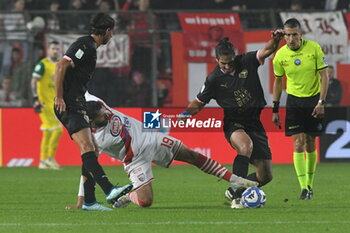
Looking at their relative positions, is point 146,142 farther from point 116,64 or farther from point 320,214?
point 116,64

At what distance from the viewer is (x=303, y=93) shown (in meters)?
12.1

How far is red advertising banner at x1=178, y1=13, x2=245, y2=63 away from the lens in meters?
18.4

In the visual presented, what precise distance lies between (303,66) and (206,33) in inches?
260

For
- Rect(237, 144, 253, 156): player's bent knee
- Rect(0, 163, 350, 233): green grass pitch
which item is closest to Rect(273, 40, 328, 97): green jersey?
Rect(0, 163, 350, 233): green grass pitch

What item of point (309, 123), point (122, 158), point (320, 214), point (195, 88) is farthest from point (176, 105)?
point (320, 214)

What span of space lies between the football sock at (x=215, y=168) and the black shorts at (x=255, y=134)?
1.59ft

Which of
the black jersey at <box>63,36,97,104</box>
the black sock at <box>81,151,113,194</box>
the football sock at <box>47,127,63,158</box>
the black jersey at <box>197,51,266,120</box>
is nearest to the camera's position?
the black sock at <box>81,151,113,194</box>

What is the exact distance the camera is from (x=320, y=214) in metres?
9.81

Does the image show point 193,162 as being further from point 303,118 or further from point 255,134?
point 303,118

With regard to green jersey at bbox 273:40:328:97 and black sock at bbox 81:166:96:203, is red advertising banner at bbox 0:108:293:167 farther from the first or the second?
A: black sock at bbox 81:166:96:203

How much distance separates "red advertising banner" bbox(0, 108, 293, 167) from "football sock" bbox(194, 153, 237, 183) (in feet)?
25.1

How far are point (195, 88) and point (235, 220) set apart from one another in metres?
9.09

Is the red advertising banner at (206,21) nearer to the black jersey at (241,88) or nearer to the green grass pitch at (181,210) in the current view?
the green grass pitch at (181,210)

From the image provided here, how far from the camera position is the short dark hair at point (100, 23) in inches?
408
